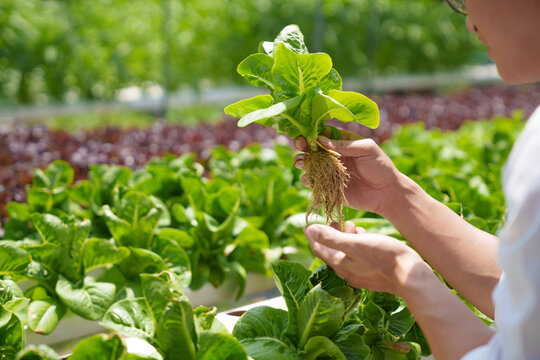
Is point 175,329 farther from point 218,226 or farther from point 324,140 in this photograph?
point 218,226

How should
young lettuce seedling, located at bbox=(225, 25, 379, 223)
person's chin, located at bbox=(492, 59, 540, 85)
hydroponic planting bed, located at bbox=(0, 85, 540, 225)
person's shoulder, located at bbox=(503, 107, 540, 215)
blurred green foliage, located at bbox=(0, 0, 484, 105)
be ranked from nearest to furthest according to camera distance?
person's shoulder, located at bbox=(503, 107, 540, 215) < person's chin, located at bbox=(492, 59, 540, 85) < young lettuce seedling, located at bbox=(225, 25, 379, 223) < hydroponic planting bed, located at bbox=(0, 85, 540, 225) < blurred green foliage, located at bbox=(0, 0, 484, 105)

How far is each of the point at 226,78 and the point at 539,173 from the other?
796cm

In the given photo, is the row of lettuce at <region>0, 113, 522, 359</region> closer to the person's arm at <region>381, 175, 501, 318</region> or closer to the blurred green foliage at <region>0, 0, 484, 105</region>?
the person's arm at <region>381, 175, 501, 318</region>

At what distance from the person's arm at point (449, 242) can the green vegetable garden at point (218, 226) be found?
0.16m

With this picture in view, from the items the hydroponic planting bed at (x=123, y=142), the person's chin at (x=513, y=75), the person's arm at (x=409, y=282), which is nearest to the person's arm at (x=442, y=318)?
A: the person's arm at (x=409, y=282)

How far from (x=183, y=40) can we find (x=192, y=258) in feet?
20.1

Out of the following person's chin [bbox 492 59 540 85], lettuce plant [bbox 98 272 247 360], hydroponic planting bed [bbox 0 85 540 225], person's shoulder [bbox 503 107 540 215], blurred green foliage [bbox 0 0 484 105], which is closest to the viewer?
person's shoulder [bbox 503 107 540 215]

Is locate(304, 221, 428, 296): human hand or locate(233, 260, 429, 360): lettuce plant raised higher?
locate(304, 221, 428, 296): human hand

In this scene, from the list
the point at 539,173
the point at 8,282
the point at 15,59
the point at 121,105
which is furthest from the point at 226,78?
the point at 539,173

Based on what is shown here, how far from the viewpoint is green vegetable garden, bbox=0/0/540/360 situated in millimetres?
1146

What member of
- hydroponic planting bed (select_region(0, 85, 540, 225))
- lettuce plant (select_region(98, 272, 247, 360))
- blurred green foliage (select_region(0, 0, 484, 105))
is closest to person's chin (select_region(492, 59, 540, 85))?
lettuce plant (select_region(98, 272, 247, 360))

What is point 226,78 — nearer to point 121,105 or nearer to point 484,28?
point 121,105

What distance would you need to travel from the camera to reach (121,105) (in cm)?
693

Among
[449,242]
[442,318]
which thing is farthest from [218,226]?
[442,318]
